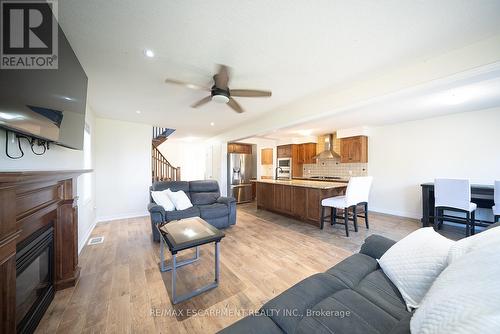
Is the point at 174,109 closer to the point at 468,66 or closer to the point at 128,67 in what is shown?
the point at 128,67

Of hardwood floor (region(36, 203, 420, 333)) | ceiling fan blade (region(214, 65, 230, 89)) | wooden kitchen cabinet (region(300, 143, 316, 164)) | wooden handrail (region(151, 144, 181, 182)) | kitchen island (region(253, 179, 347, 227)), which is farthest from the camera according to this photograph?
wooden kitchen cabinet (region(300, 143, 316, 164))

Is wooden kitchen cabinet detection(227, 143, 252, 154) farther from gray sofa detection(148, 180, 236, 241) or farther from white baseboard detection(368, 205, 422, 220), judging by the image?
white baseboard detection(368, 205, 422, 220)

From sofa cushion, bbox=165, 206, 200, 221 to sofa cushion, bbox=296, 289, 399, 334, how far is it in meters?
2.67

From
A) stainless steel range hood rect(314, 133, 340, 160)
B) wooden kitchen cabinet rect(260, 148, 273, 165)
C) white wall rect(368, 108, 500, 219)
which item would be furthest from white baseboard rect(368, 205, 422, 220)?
wooden kitchen cabinet rect(260, 148, 273, 165)

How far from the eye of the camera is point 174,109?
3.62m

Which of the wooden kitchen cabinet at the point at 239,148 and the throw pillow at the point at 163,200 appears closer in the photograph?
the throw pillow at the point at 163,200

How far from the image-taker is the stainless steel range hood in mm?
5717

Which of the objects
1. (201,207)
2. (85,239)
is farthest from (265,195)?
(85,239)

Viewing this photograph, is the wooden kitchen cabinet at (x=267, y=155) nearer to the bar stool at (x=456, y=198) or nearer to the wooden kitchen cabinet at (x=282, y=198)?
the wooden kitchen cabinet at (x=282, y=198)

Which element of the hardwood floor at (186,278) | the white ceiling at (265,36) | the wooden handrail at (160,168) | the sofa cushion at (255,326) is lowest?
the hardwood floor at (186,278)

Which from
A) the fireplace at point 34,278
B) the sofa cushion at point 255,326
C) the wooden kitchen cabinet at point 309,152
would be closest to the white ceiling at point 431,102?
the wooden kitchen cabinet at point 309,152

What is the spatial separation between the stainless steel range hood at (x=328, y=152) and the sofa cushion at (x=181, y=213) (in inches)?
170

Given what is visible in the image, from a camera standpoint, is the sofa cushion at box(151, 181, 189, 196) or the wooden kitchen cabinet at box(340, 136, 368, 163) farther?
the wooden kitchen cabinet at box(340, 136, 368, 163)

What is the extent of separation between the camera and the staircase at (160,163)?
552 cm
